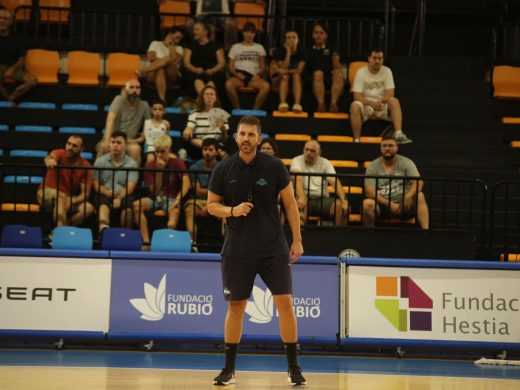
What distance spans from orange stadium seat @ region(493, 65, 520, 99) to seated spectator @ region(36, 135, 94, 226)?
7279 millimetres

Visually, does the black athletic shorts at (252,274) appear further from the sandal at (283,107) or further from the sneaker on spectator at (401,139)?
the sandal at (283,107)

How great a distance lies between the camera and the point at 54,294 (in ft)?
33.6

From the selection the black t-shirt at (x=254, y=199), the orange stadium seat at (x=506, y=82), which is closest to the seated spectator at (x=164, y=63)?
the orange stadium seat at (x=506, y=82)

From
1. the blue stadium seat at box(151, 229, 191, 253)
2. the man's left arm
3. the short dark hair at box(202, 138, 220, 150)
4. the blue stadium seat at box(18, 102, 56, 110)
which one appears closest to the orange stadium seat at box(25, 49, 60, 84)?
the blue stadium seat at box(18, 102, 56, 110)

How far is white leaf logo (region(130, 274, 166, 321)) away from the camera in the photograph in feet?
33.7

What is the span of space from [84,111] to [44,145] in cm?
99

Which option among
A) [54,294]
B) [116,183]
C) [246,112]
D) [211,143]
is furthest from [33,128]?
[54,294]

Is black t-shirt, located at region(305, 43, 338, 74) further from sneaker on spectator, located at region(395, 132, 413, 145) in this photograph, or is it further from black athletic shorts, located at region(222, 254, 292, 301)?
black athletic shorts, located at region(222, 254, 292, 301)

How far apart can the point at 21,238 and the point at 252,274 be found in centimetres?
437

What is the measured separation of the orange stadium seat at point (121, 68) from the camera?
634 inches

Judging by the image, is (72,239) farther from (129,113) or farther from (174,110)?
(174,110)

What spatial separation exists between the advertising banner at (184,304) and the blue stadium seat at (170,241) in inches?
26.2

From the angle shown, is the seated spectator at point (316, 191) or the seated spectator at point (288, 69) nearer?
the seated spectator at point (316, 191)

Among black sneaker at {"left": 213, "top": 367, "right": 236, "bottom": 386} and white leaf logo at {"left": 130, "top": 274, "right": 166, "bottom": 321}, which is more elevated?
white leaf logo at {"left": 130, "top": 274, "right": 166, "bottom": 321}
